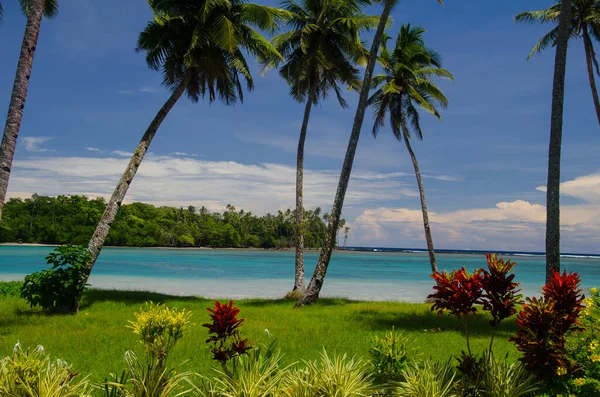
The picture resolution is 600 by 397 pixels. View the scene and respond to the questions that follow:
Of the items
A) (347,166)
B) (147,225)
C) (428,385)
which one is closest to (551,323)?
(428,385)

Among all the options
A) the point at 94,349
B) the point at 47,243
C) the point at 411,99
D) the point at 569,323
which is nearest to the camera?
the point at 569,323

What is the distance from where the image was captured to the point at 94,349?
7602mm

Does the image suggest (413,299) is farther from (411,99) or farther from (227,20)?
(227,20)

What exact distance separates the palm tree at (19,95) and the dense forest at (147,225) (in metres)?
61.8

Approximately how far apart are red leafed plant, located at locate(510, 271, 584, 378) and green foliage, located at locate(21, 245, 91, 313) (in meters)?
10.4

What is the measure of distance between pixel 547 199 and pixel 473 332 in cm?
385

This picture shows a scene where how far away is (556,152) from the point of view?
11070 millimetres

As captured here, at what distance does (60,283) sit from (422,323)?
9.34 m

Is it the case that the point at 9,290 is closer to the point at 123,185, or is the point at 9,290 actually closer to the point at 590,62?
the point at 123,185

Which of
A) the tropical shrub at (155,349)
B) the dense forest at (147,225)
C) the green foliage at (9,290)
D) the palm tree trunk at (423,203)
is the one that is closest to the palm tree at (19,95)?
the tropical shrub at (155,349)

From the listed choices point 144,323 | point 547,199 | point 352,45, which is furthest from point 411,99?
point 144,323

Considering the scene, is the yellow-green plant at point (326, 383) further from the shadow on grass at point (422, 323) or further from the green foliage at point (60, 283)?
the green foliage at point (60, 283)

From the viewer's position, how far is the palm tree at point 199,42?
1471cm

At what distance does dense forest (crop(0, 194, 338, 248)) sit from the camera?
8738cm
